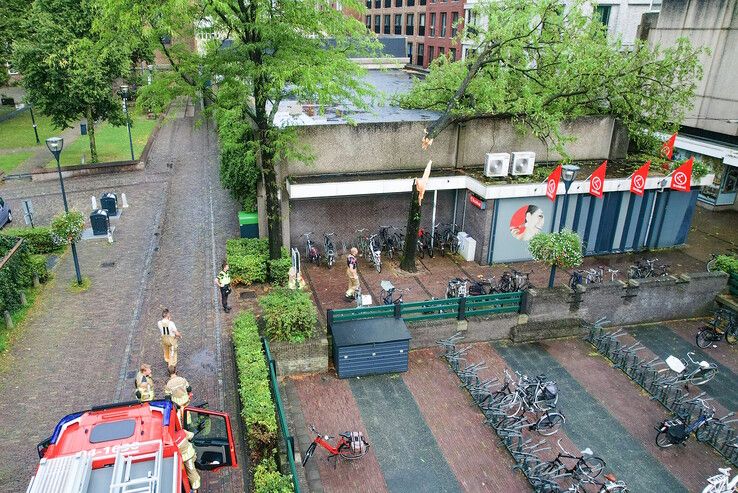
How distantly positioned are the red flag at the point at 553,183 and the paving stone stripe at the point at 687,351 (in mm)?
5125

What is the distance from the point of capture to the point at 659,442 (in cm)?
1208

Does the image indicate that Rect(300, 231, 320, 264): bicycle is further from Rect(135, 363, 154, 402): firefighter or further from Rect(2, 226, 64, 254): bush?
Rect(2, 226, 64, 254): bush

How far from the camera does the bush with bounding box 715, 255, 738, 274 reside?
17.6 metres

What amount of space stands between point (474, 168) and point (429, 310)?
848cm

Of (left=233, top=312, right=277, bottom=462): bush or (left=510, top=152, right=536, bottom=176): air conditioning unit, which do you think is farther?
(left=510, top=152, right=536, bottom=176): air conditioning unit

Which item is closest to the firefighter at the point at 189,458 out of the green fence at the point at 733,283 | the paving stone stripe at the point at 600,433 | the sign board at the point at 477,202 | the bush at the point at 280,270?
the paving stone stripe at the point at 600,433

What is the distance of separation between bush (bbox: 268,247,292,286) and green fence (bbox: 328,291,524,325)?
12.4 ft

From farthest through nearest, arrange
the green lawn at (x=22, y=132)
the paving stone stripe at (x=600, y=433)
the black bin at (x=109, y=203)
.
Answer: the green lawn at (x=22, y=132)
the black bin at (x=109, y=203)
the paving stone stripe at (x=600, y=433)

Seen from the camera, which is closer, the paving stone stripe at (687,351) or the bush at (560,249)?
the paving stone stripe at (687,351)

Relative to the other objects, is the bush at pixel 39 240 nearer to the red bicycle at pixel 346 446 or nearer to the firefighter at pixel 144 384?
the firefighter at pixel 144 384

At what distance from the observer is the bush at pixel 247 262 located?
18094mm

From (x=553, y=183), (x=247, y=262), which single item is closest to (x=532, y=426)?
(x=553, y=183)

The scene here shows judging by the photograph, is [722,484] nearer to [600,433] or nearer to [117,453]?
[600,433]

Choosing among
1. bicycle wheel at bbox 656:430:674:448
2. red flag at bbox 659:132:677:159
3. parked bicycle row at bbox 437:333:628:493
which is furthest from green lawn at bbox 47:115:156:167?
bicycle wheel at bbox 656:430:674:448
